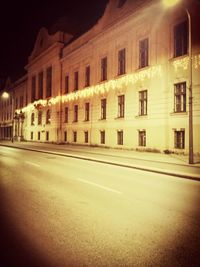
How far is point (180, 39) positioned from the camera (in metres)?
19.8

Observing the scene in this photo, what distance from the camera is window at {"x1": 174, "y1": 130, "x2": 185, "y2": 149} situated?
18906 millimetres

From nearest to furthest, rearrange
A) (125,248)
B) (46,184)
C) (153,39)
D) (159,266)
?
1. (159,266)
2. (125,248)
3. (46,184)
4. (153,39)

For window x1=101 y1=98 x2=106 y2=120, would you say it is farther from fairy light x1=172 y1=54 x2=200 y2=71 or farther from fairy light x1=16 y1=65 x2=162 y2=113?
fairy light x1=172 y1=54 x2=200 y2=71

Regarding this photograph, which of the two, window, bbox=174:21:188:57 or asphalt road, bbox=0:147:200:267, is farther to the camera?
window, bbox=174:21:188:57

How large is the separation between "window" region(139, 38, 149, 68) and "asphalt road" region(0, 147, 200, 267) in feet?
54.1

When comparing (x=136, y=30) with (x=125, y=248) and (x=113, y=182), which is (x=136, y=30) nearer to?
(x=113, y=182)

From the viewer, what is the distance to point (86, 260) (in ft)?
11.4

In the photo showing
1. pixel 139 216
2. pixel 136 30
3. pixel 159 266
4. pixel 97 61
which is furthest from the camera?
pixel 97 61

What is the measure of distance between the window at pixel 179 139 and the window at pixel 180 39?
635cm

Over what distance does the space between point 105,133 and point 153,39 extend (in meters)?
10.7

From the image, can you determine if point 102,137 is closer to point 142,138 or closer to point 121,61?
point 142,138

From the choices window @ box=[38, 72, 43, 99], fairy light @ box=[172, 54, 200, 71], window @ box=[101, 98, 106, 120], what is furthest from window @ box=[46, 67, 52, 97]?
fairy light @ box=[172, 54, 200, 71]

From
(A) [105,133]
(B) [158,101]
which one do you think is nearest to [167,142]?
(B) [158,101]

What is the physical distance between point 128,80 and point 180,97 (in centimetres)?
645
